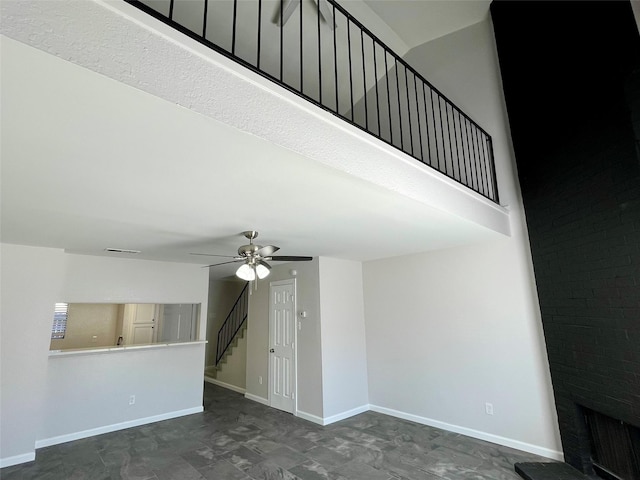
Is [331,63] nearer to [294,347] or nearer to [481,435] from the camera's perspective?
[294,347]

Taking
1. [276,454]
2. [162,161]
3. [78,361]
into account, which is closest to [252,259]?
[162,161]

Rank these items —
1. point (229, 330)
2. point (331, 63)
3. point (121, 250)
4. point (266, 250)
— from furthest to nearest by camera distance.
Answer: point (229, 330)
point (331, 63)
point (121, 250)
point (266, 250)

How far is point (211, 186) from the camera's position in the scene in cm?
219

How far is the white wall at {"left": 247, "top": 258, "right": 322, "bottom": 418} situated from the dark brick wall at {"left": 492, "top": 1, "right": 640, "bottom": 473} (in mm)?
3051

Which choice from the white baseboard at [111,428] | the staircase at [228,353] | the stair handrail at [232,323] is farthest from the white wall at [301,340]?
the stair handrail at [232,323]

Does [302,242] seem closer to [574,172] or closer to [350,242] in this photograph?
[350,242]

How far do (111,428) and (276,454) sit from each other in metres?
2.61

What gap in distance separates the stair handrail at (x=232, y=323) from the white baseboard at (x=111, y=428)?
→ 111 inches

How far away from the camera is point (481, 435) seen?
415 cm

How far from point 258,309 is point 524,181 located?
493cm

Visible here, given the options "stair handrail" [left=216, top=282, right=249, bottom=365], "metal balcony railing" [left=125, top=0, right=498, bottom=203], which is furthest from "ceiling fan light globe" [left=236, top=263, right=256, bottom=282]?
"stair handrail" [left=216, top=282, right=249, bottom=365]

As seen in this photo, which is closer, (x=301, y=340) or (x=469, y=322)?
(x=469, y=322)

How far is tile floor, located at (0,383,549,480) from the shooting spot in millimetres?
3428

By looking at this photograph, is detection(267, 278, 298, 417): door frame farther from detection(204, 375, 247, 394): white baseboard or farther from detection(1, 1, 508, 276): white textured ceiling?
detection(1, 1, 508, 276): white textured ceiling
